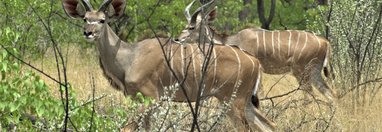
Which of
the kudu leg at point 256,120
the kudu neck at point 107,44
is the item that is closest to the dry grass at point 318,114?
the kudu leg at point 256,120

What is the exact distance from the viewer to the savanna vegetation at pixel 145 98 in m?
3.17

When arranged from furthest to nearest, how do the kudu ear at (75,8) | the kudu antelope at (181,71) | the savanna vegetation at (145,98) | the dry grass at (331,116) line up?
the kudu ear at (75,8) < the dry grass at (331,116) < the kudu antelope at (181,71) < the savanna vegetation at (145,98)

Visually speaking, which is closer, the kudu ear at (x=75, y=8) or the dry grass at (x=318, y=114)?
the dry grass at (x=318, y=114)

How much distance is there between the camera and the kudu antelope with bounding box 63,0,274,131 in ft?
16.7

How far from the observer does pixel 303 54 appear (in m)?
8.02

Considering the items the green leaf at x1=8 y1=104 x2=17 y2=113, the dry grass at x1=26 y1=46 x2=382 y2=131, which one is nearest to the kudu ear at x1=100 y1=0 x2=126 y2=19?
the dry grass at x1=26 y1=46 x2=382 y2=131

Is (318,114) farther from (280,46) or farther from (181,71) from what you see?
(280,46)

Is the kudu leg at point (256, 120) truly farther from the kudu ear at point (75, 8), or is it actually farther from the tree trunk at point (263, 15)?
the tree trunk at point (263, 15)

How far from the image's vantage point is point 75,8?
5.48 meters

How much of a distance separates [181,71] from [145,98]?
1.34 meters

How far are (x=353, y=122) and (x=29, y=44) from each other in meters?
4.10

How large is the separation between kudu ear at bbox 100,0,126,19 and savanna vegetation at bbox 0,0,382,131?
338mm

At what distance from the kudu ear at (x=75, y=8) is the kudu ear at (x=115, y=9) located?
0.14 m

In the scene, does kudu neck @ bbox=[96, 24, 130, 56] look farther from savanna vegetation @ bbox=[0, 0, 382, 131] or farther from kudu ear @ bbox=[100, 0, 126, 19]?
savanna vegetation @ bbox=[0, 0, 382, 131]
